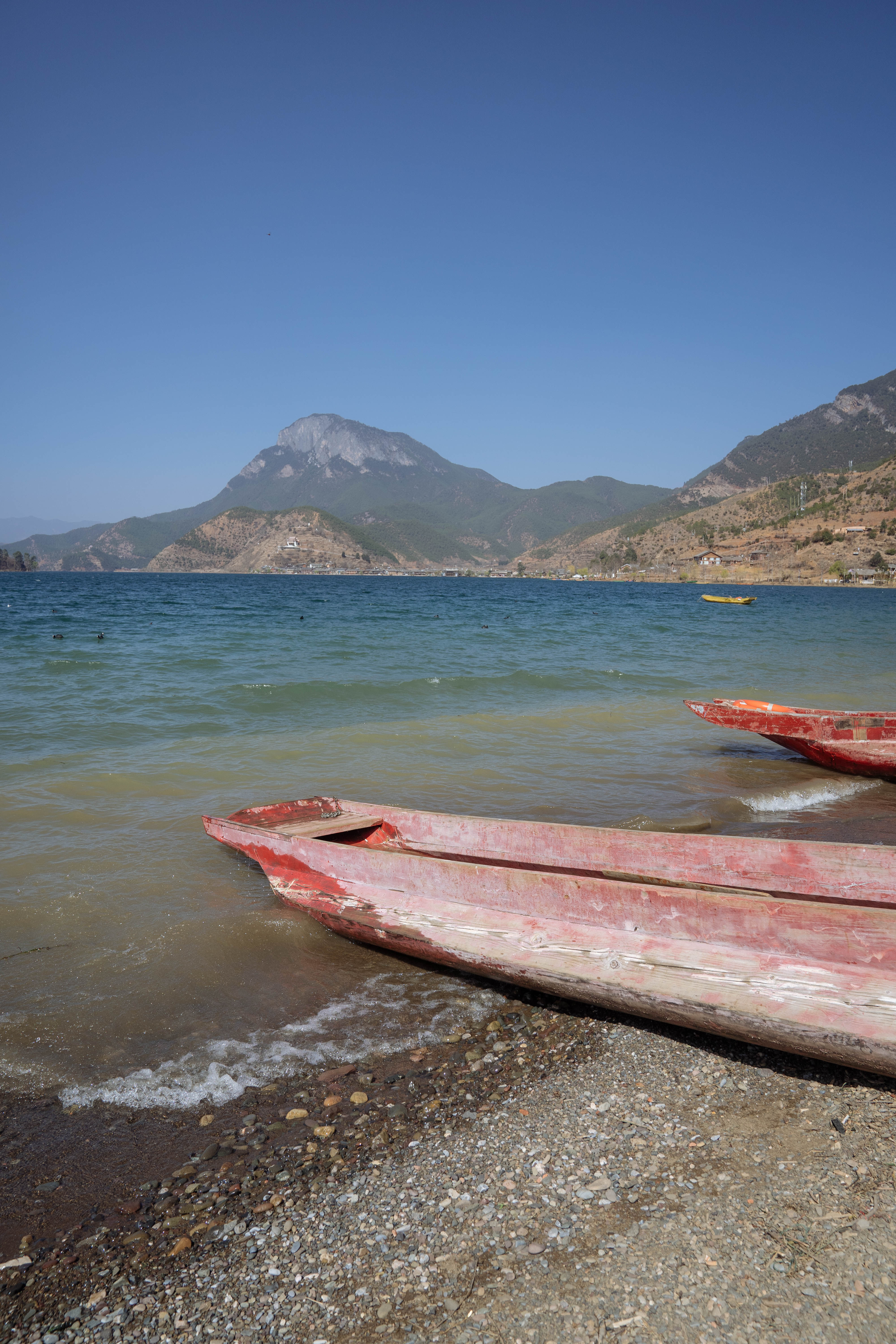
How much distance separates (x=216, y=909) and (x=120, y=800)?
326cm

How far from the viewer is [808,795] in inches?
328

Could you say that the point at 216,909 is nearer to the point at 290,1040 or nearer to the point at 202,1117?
the point at 290,1040

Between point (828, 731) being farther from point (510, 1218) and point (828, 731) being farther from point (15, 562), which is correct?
point (15, 562)

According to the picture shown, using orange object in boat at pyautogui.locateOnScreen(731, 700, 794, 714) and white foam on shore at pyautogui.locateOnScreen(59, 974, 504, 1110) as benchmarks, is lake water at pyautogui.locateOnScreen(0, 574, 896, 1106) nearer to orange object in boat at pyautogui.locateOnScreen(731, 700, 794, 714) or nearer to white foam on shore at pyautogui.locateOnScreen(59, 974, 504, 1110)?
white foam on shore at pyautogui.locateOnScreen(59, 974, 504, 1110)

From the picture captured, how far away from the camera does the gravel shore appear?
2072 millimetres

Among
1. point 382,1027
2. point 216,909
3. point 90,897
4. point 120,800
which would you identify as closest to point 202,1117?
point 382,1027

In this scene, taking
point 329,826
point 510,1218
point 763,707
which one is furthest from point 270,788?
point 763,707

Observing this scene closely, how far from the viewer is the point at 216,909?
17.9ft

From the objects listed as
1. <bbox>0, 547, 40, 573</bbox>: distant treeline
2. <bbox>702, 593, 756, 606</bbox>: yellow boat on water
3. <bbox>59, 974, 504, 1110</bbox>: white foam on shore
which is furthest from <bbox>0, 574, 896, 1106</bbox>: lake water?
<bbox>0, 547, 40, 573</bbox>: distant treeline

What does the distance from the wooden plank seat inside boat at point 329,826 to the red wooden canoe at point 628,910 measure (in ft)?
0.06

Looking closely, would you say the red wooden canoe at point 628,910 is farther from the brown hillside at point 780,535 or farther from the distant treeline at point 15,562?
the distant treeline at point 15,562

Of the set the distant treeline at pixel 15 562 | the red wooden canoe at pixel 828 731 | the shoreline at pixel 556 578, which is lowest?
the red wooden canoe at pixel 828 731

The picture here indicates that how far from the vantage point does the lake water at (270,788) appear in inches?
156

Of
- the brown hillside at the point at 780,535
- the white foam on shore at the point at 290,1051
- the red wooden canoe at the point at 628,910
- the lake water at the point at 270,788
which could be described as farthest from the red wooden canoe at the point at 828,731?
the brown hillside at the point at 780,535
